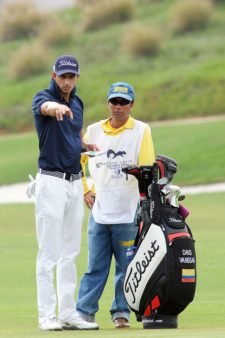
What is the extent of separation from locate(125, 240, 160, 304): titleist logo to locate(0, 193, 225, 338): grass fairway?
311 mm

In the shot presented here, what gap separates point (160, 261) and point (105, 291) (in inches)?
123

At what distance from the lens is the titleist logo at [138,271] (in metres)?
8.50

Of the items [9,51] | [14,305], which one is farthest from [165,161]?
[9,51]

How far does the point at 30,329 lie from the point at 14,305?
5.39 feet

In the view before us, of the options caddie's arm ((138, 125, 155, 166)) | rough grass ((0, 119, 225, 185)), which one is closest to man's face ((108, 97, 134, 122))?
caddie's arm ((138, 125, 155, 166))

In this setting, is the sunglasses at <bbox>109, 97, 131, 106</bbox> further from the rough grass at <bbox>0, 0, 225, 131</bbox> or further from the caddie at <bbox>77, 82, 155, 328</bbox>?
the rough grass at <bbox>0, 0, 225, 131</bbox>

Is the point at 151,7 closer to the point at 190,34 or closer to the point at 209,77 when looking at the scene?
the point at 190,34

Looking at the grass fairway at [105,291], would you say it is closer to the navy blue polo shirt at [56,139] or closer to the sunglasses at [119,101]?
the navy blue polo shirt at [56,139]

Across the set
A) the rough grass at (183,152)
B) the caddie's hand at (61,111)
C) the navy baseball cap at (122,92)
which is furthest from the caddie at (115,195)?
the rough grass at (183,152)

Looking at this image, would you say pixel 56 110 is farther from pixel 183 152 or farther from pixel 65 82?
pixel 183 152

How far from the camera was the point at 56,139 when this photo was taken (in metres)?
8.73

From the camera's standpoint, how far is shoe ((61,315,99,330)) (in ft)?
28.9

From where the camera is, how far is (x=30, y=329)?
28.5 ft

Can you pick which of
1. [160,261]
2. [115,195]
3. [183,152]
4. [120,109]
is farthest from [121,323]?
[183,152]
